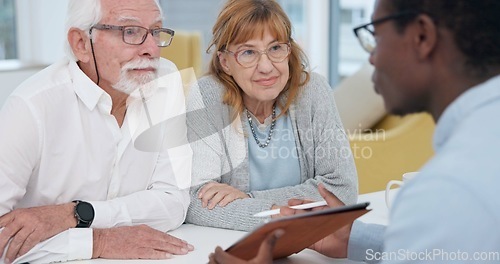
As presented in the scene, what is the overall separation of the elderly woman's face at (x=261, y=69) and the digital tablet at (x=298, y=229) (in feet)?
2.54

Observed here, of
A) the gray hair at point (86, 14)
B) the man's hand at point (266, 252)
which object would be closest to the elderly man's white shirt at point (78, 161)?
the gray hair at point (86, 14)

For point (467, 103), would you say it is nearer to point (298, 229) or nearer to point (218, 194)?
point (298, 229)

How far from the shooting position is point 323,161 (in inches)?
93.3

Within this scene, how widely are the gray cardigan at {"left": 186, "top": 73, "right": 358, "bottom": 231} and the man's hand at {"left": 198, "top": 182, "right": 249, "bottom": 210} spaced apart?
0.04 metres

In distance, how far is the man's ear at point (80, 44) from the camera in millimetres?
2137

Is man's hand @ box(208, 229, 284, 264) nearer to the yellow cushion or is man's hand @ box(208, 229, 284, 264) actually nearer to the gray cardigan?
the gray cardigan

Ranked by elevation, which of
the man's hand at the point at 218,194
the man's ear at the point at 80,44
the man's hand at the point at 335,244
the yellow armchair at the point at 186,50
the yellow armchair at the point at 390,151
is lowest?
the yellow armchair at the point at 390,151

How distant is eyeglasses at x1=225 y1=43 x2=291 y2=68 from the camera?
2.34 metres

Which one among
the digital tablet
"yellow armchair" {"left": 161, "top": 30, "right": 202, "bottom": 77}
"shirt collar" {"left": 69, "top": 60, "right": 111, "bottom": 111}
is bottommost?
"yellow armchair" {"left": 161, "top": 30, "right": 202, "bottom": 77}

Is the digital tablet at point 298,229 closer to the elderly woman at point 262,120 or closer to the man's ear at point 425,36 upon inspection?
the man's ear at point 425,36

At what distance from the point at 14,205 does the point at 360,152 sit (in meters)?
2.31

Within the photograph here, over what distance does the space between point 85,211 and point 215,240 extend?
33cm

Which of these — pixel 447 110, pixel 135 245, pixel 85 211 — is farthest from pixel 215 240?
pixel 447 110

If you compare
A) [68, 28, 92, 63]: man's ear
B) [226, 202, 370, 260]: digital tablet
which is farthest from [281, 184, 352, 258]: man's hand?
[68, 28, 92, 63]: man's ear
